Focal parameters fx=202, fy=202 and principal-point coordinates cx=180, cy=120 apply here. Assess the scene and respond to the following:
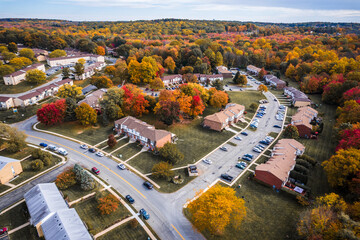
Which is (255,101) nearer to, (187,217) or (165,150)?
(165,150)

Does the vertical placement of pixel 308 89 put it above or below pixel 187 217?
above

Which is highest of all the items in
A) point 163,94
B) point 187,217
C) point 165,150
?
point 163,94

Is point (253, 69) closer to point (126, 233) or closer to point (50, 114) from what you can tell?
point (50, 114)

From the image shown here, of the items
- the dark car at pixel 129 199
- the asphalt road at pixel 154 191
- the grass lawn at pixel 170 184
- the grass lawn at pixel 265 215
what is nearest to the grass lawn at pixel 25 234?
the asphalt road at pixel 154 191

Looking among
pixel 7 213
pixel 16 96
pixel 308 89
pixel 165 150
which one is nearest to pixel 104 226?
pixel 7 213

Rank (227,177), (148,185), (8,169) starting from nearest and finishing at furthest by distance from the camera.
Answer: (8,169), (148,185), (227,177)

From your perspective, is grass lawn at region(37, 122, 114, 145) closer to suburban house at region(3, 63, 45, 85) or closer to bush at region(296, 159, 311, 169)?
suburban house at region(3, 63, 45, 85)

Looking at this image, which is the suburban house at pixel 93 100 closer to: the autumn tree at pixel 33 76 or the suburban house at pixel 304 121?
the autumn tree at pixel 33 76

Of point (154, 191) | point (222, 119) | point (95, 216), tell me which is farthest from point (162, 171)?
point (222, 119)
